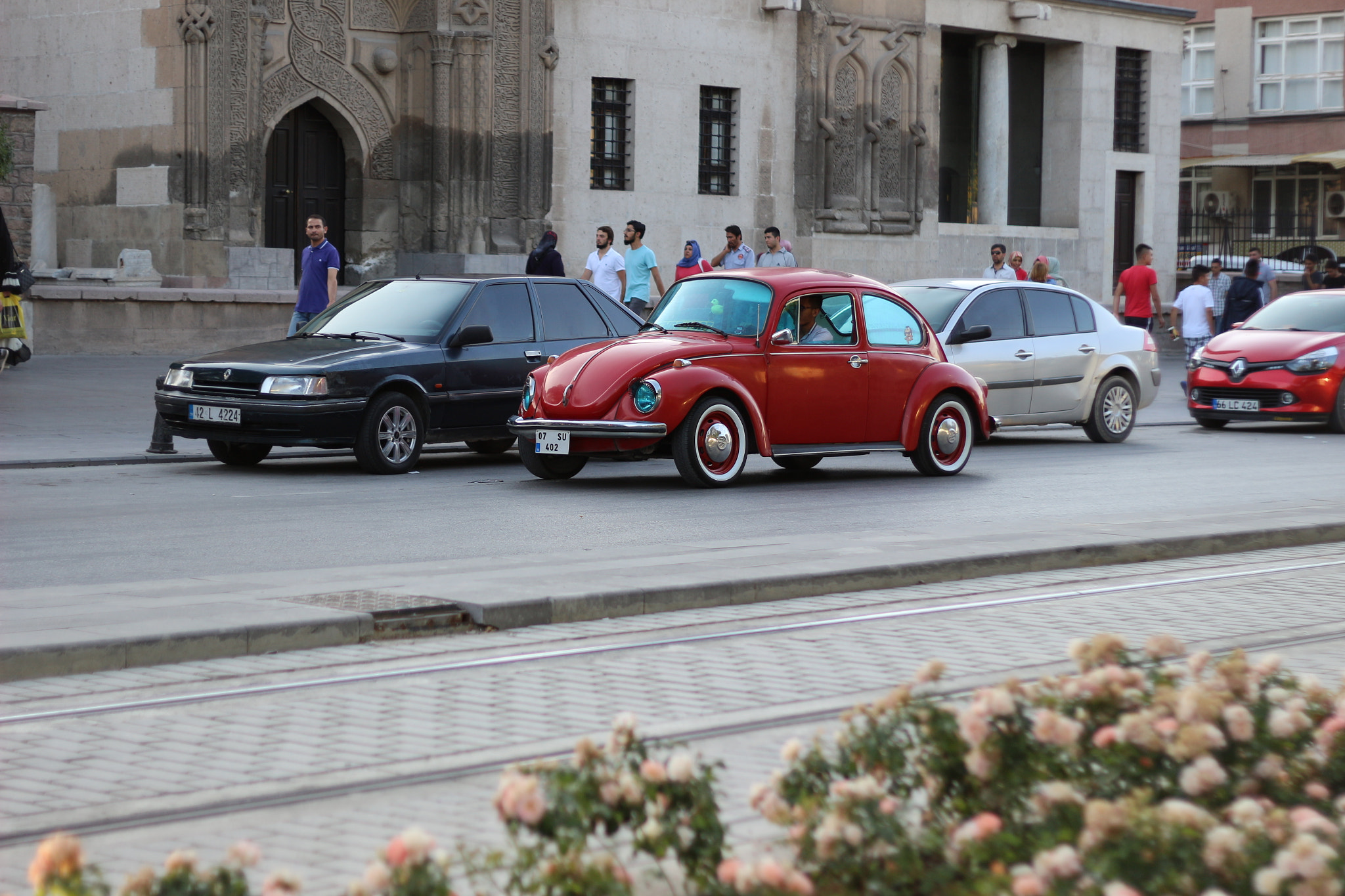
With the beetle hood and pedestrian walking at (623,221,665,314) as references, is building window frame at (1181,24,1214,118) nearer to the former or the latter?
pedestrian walking at (623,221,665,314)

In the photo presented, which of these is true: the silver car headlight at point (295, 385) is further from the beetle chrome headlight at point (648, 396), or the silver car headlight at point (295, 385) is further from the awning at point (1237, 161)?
the awning at point (1237, 161)

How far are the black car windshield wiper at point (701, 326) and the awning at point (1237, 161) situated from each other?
144 feet

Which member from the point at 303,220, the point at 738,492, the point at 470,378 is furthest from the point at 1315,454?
the point at 303,220

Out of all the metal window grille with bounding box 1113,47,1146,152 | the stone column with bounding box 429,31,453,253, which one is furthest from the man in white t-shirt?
the metal window grille with bounding box 1113,47,1146,152

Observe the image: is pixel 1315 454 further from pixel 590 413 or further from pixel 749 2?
pixel 749 2

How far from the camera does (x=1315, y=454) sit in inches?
693

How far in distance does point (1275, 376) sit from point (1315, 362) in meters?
0.50

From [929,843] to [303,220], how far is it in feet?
88.4

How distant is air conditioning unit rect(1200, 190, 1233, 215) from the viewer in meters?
56.0

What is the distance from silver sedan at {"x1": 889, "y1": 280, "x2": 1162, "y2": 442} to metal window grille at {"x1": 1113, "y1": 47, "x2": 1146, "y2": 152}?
938 inches

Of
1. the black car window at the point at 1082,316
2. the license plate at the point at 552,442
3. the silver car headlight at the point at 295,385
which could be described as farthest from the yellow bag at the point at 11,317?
the black car window at the point at 1082,316

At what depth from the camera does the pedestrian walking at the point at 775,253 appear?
2328 cm

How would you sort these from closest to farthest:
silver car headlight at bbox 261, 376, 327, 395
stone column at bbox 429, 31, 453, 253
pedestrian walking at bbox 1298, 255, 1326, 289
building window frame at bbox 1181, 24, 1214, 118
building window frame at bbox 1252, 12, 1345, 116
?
silver car headlight at bbox 261, 376, 327, 395 < stone column at bbox 429, 31, 453, 253 < pedestrian walking at bbox 1298, 255, 1326, 289 < building window frame at bbox 1252, 12, 1345, 116 < building window frame at bbox 1181, 24, 1214, 118

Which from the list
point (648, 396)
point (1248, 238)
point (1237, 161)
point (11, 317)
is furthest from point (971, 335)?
point (1237, 161)
